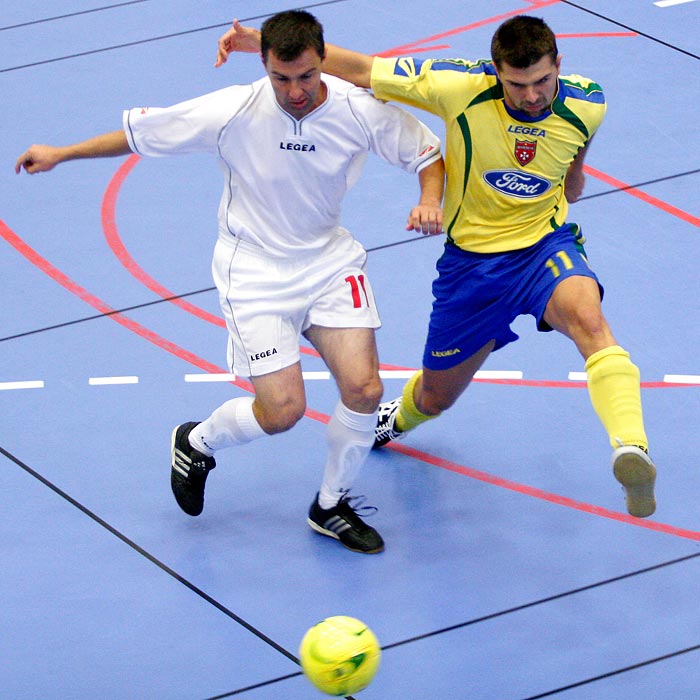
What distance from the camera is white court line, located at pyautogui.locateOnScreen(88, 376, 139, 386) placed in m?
6.72

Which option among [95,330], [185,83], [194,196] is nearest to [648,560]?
[95,330]

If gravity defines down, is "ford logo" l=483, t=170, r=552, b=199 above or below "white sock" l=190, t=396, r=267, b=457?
above

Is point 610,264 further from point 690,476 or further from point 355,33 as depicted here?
point 355,33

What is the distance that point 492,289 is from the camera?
541cm

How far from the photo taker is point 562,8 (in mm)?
10430

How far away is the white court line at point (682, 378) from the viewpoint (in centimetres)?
652

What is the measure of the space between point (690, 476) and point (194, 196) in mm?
3730

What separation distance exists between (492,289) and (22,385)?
2.52 metres

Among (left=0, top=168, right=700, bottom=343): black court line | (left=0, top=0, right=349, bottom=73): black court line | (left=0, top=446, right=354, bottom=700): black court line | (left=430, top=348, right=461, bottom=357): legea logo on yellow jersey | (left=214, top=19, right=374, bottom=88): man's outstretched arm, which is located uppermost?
(left=214, top=19, right=374, bottom=88): man's outstretched arm

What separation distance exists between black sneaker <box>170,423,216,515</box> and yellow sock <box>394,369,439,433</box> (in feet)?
2.91

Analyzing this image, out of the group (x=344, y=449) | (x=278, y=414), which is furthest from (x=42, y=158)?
(x=344, y=449)

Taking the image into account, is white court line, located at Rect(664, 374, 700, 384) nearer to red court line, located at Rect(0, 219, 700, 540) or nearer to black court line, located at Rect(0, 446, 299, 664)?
red court line, located at Rect(0, 219, 700, 540)

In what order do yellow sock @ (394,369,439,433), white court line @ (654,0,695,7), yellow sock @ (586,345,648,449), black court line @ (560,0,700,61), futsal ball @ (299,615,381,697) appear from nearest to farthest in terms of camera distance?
futsal ball @ (299,615,381,697)
yellow sock @ (586,345,648,449)
yellow sock @ (394,369,439,433)
black court line @ (560,0,700,61)
white court line @ (654,0,695,7)

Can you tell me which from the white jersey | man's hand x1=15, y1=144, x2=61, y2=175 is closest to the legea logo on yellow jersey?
the white jersey
